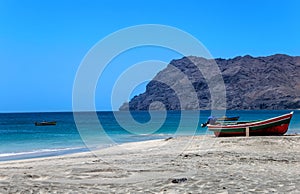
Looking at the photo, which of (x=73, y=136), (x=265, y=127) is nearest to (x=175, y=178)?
(x=265, y=127)

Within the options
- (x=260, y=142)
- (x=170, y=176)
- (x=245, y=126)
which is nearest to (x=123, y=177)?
(x=170, y=176)

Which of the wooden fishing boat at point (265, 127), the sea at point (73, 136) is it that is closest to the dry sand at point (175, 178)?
the sea at point (73, 136)

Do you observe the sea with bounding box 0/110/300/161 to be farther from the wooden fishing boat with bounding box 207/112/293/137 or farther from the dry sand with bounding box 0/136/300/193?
the dry sand with bounding box 0/136/300/193

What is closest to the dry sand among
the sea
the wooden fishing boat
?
the sea

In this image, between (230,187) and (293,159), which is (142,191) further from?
(293,159)

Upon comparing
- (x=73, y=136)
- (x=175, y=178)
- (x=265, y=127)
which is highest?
(x=265, y=127)

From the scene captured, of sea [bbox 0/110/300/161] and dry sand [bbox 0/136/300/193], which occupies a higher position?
sea [bbox 0/110/300/161]

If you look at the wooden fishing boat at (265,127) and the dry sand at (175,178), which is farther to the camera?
the wooden fishing boat at (265,127)

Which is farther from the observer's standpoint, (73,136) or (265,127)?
(73,136)

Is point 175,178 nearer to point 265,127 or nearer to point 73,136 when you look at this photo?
point 265,127

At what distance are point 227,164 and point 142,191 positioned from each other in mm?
5237

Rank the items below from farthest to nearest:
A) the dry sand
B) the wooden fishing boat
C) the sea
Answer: the wooden fishing boat < the sea < the dry sand

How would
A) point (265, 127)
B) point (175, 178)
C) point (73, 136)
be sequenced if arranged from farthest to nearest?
point (73, 136), point (265, 127), point (175, 178)

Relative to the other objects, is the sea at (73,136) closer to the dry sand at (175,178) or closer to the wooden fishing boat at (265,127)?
the wooden fishing boat at (265,127)
